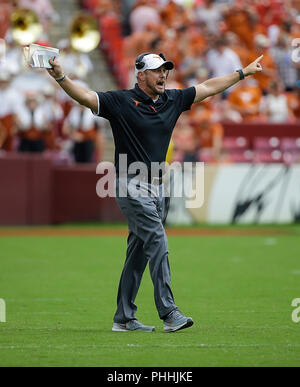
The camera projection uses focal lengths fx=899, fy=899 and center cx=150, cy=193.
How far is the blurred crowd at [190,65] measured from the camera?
17.6 metres

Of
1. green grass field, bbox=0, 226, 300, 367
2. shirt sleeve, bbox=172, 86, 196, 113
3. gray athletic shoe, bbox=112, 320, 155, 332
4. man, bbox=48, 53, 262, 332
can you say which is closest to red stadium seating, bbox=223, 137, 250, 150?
green grass field, bbox=0, 226, 300, 367

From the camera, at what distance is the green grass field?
5988mm

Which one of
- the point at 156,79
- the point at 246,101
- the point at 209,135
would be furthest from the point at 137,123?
the point at 246,101

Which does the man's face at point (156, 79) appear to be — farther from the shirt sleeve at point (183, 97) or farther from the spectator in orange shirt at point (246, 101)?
the spectator in orange shirt at point (246, 101)

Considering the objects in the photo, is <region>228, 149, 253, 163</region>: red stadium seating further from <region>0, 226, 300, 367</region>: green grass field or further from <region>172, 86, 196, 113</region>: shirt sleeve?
<region>172, 86, 196, 113</region>: shirt sleeve

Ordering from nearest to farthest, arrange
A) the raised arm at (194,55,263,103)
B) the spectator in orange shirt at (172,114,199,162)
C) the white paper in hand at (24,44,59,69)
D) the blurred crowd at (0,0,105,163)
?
the white paper in hand at (24,44,59,69) < the raised arm at (194,55,263,103) < the spectator in orange shirt at (172,114,199,162) < the blurred crowd at (0,0,105,163)

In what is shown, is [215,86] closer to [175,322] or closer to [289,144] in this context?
[175,322]

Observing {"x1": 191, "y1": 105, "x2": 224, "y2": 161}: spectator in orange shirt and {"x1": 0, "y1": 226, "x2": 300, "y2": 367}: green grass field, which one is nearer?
{"x1": 0, "y1": 226, "x2": 300, "y2": 367}: green grass field

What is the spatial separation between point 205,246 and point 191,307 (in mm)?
5705

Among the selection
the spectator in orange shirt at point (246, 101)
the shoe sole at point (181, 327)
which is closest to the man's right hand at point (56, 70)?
the shoe sole at point (181, 327)

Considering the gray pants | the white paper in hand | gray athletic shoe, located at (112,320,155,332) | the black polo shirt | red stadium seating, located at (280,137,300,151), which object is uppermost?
the white paper in hand

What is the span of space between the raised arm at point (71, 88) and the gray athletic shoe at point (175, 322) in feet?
5.64

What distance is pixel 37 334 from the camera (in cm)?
686

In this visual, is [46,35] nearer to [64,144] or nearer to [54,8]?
[54,8]
